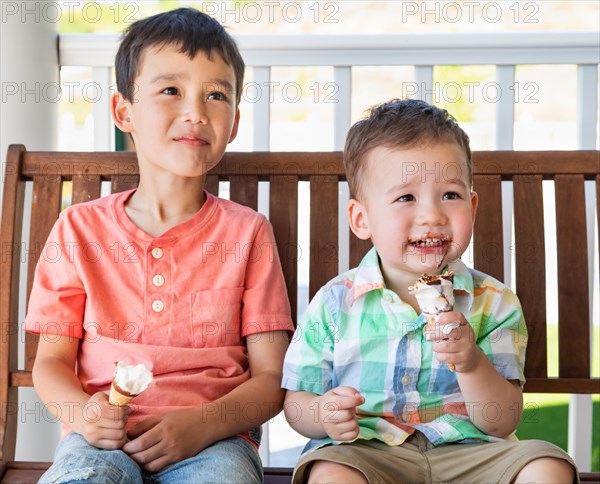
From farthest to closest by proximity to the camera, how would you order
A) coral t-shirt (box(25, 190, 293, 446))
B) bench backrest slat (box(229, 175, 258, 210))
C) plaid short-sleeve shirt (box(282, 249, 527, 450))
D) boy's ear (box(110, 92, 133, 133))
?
bench backrest slat (box(229, 175, 258, 210)) < boy's ear (box(110, 92, 133, 133)) < coral t-shirt (box(25, 190, 293, 446)) < plaid short-sleeve shirt (box(282, 249, 527, 450))

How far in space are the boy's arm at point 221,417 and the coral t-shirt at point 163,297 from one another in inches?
1.4

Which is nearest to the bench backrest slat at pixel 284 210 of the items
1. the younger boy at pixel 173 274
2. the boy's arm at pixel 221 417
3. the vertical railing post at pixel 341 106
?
the younger boy at pixel 173 274

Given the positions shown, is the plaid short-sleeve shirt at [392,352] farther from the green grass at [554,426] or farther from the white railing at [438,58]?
the green grass at [554,426]

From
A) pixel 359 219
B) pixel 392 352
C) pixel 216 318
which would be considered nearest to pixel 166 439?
pixel 216 318

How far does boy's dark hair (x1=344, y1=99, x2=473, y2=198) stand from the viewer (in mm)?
1564

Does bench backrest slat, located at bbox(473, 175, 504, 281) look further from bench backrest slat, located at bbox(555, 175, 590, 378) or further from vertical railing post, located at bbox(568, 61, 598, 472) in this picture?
vertical railing post, located at bbox(568, 61, 598, 472)

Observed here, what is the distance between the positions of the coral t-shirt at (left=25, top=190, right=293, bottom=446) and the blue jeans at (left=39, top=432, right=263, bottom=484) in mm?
143

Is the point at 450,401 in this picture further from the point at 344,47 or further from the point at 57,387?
the point at 344,47

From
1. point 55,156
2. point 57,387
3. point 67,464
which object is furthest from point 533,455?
point 55,156

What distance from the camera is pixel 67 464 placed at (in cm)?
141

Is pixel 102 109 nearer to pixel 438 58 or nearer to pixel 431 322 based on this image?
pixel 438 58

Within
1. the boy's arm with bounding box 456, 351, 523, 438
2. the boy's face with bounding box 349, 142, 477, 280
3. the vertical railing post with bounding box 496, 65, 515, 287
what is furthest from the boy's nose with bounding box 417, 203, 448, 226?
the vertical railing post with bounding box 496, 65, 515, 287

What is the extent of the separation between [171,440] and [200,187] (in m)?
0.56

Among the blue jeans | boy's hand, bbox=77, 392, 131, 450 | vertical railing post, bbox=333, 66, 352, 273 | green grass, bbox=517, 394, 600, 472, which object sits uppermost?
vertical railing post, bbox=333, 66, 352, 273
